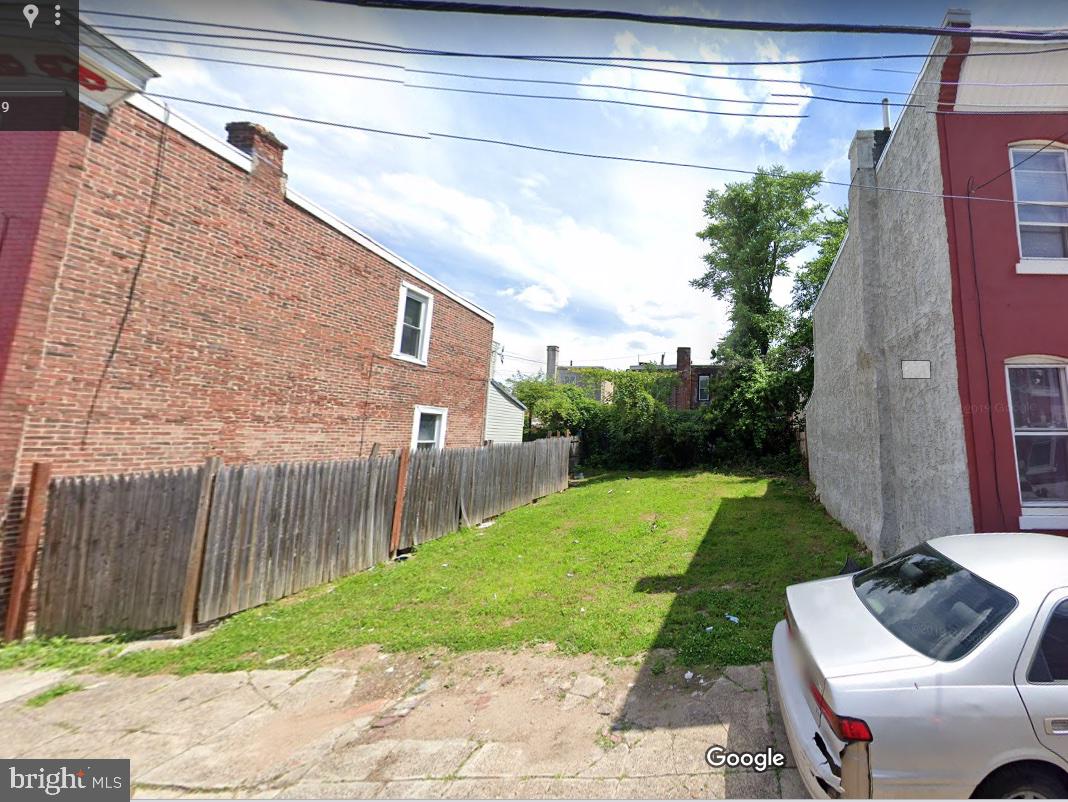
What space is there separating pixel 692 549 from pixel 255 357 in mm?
8493

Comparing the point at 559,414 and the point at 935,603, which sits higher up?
the point at 559,414

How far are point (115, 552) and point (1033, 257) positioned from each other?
1176 centimetres

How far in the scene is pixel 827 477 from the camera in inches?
428

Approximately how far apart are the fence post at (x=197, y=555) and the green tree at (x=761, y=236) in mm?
23348

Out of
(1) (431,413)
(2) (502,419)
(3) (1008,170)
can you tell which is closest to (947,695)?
(3) (1008,170)

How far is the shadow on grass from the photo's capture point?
3244 mm

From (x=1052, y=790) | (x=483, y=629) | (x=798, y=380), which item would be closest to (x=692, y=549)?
(x=483, y=629)

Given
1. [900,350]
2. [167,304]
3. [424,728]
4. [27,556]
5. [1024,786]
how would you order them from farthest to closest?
[900,350], [167,304], [27,556], [424,728], [1024,786]

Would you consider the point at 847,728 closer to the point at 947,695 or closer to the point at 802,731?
the point at 802,731

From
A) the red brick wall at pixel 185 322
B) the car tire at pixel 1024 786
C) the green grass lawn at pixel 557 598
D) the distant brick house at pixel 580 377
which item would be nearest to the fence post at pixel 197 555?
the green grass lawn at pixel 557 598

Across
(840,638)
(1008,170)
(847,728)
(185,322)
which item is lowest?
(847,728)

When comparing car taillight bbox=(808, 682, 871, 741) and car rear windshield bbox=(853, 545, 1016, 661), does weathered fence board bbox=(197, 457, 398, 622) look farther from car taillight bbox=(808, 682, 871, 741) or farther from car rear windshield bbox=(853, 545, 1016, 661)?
car rear windshield bbox=(853, 545, 1016, 661)

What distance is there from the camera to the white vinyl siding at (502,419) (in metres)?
17.0

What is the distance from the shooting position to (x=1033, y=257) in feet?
17.5
